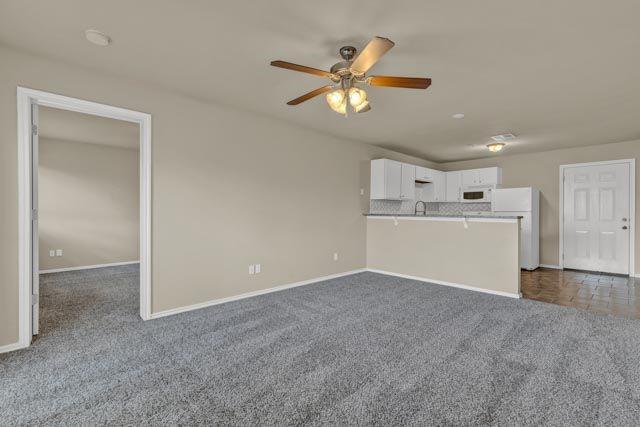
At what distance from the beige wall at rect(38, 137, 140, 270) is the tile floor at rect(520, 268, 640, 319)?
7179 mm

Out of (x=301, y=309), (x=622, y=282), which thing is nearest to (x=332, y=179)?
(x=301, y=309)

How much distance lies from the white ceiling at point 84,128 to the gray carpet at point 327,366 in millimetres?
2524

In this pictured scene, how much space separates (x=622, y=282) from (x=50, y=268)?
962cm

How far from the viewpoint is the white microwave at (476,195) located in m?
6.57

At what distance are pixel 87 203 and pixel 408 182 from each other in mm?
6246

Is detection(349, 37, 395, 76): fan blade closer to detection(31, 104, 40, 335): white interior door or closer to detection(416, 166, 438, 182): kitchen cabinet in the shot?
detection(31, 104, 40, 335): white interior door

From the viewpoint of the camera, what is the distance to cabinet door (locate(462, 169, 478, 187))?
6.77 m

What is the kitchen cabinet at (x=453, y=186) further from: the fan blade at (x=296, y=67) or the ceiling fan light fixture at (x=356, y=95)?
the fan blade at (x=296, y=67)

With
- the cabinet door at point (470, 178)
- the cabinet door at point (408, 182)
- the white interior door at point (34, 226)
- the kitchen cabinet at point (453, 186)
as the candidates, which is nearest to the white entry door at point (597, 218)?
the cabinet door at point (470, 178)

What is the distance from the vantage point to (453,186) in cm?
712

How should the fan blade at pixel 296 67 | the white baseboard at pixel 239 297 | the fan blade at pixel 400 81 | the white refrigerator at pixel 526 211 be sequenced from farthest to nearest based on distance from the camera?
the white refrigerator at pixel 526 211
the white baseboard at pixel 239 297
the fan blade at pixel 400 81
the fan blade at pixel 296 67

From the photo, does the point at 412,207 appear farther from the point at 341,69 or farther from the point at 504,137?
the point at 341,69

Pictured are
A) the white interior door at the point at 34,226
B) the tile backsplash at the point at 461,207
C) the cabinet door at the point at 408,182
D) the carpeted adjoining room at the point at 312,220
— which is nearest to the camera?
the carpeted adjoining room at the point at 312,220

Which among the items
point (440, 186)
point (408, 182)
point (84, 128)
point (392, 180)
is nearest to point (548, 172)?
point (440, 186)
